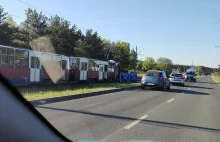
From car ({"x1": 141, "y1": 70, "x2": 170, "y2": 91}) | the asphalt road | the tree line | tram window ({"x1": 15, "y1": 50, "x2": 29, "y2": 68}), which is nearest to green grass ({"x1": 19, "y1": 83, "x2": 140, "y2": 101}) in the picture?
tram window ({"x1": 15, "y1": 50, "x2": 29, "y2": 68})

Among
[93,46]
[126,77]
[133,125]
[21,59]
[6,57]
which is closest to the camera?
[133,125]

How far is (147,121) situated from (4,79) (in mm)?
7613

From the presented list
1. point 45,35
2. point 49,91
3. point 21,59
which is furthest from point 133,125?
point 45,35

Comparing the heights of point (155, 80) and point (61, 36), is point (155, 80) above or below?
below

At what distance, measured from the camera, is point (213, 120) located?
11.0 meters

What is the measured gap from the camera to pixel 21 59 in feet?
74.5

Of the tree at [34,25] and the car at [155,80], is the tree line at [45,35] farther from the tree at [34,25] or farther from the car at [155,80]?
the car at [155,80]

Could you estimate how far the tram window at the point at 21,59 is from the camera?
22125mm

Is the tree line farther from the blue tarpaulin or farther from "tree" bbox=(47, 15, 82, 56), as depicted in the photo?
the blue tarpaulin

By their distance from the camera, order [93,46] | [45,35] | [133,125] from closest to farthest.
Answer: [133,125]
[45,35]
[93,46]

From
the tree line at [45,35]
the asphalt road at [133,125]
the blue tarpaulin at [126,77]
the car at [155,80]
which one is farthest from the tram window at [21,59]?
the tree line at [45,35]

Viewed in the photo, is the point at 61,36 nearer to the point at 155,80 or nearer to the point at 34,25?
the point at 34,25

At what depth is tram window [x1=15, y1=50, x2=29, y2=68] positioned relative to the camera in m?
22.1

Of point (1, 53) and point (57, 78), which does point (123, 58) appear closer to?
point (57, 78)
